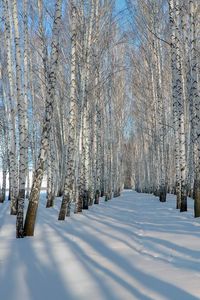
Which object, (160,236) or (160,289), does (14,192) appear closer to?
(160,236)

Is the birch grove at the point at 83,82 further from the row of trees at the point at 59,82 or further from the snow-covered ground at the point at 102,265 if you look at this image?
the snow-covered ground at the point at 102,265

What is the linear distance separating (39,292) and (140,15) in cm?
1812

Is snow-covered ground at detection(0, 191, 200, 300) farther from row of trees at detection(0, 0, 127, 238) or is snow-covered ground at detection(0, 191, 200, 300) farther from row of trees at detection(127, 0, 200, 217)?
row of trees at detection(127, 0, 200, 217)

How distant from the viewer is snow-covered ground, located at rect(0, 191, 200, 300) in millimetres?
3947

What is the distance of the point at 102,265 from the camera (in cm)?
509

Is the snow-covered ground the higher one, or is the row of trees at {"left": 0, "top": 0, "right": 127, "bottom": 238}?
the row of trees at {"left": 0, "top": 0, "right": 127, "bottom": 238}

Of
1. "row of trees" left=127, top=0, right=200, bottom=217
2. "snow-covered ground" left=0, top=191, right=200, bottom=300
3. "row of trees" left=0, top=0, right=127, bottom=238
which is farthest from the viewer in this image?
"row of trees" left=127, top=0, right=200, bottom=217

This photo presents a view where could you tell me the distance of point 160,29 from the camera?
19.7 m

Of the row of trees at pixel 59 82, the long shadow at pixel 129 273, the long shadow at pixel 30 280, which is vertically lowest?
the long shadow at pixel 30 280

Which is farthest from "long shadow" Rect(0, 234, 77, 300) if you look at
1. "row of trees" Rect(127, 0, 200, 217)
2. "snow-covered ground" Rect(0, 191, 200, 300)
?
"row of trees" Rect(127, 0, 200, 217)

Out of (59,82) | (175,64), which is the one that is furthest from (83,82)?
(59,82)

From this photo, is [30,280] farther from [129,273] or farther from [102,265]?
[129,273]

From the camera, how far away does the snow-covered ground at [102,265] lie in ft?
13.0

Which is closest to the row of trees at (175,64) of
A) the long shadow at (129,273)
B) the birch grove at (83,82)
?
the birch grove at (83,82)
